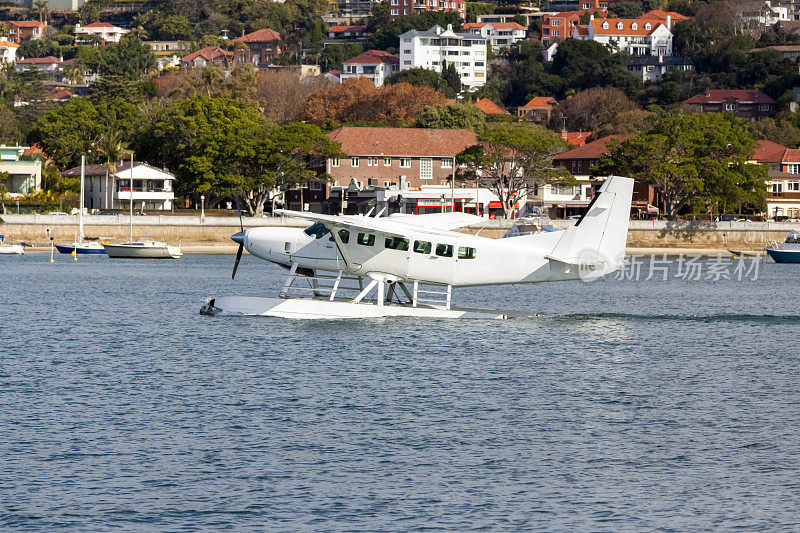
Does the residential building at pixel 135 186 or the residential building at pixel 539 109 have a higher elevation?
the residential building at pixel 539 109

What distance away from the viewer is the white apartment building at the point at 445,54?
190250 millimetres

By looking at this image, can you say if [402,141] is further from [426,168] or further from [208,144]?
[208,144]

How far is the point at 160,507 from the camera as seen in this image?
15.4m

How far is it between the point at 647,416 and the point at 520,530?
7589 mm

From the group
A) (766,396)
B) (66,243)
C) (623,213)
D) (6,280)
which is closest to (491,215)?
(66,243)

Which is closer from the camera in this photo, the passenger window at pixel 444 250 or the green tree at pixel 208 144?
the passenger window at pixel 444 250

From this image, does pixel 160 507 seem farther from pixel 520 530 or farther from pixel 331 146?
pixel 331 146

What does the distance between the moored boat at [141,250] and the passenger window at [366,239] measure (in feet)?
141

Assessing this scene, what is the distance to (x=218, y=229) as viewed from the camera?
81.4 metres

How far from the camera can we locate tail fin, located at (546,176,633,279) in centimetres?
3083

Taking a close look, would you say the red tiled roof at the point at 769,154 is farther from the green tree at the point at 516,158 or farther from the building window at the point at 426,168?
the building window at the point at 426,168

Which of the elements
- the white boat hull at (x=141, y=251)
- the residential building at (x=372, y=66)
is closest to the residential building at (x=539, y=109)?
the residential building at (x=372, y=66)

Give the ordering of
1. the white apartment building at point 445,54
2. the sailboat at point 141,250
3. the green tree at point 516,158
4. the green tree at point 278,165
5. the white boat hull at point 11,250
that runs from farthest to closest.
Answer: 1. the white apartment building at point 445,54
2. the green tree at point 516,158
3. the green tree at point 278,165
4. the white boat hull at point 11,250
5. the sailboat at point 141,250

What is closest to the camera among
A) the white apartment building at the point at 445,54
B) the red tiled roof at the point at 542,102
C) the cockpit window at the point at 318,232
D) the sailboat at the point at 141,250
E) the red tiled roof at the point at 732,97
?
the cockpit window at the point at 318,232
